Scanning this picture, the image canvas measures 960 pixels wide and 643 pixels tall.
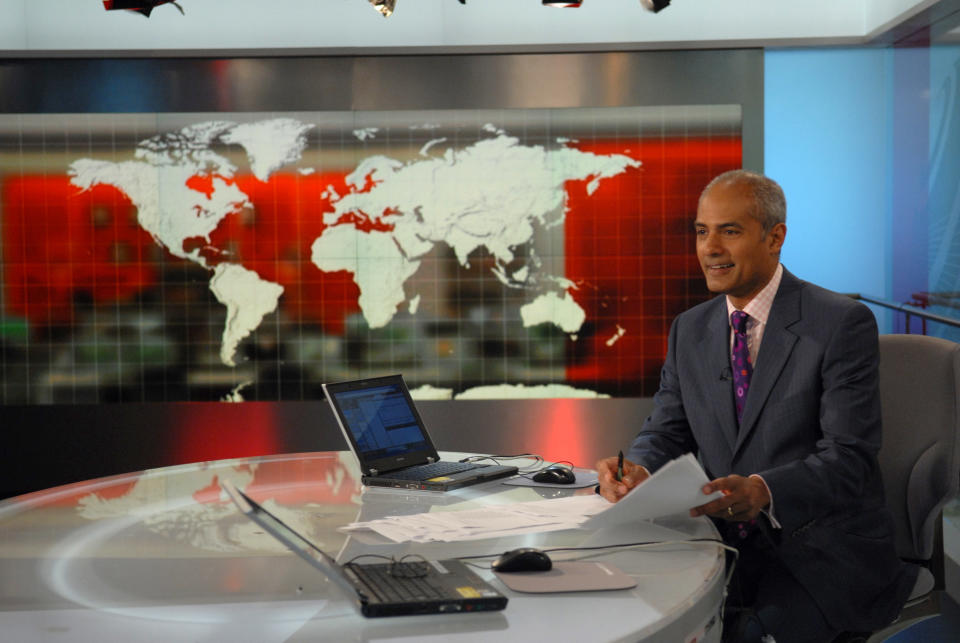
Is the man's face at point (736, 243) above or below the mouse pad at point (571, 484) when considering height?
above

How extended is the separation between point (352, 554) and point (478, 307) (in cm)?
319

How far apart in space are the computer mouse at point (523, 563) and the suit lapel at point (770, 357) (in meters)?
0.73

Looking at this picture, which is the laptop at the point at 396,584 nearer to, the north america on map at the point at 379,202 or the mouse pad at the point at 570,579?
the mouse pad at the point at 570,579

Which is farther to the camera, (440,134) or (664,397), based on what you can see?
(440,134)

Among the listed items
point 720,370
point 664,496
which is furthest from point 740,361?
point 664,496

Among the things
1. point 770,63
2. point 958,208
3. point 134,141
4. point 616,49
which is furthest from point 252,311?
point 958,208

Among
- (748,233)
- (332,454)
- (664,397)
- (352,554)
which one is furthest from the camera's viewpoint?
(332,454)

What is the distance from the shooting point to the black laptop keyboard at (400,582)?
Result: 1.32 meters

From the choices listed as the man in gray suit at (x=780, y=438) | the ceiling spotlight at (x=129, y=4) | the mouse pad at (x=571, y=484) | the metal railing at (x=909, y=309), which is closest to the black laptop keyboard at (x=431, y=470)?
the mouse pad at (x=571, y=484)

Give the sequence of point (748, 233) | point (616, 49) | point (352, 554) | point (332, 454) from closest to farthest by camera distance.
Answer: point (352, 554) → point (748, 233) → point (332, 454) → point (616, 49)

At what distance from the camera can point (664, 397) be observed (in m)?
2.32

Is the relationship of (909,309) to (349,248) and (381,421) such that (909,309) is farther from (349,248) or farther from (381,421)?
(381,421)

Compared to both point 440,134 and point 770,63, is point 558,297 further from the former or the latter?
point 770,63

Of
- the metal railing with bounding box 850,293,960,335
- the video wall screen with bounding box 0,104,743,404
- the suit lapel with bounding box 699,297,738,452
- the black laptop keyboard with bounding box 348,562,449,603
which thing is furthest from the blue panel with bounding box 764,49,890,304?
the black laptop keyboard with bounding box 348,562,449,603
